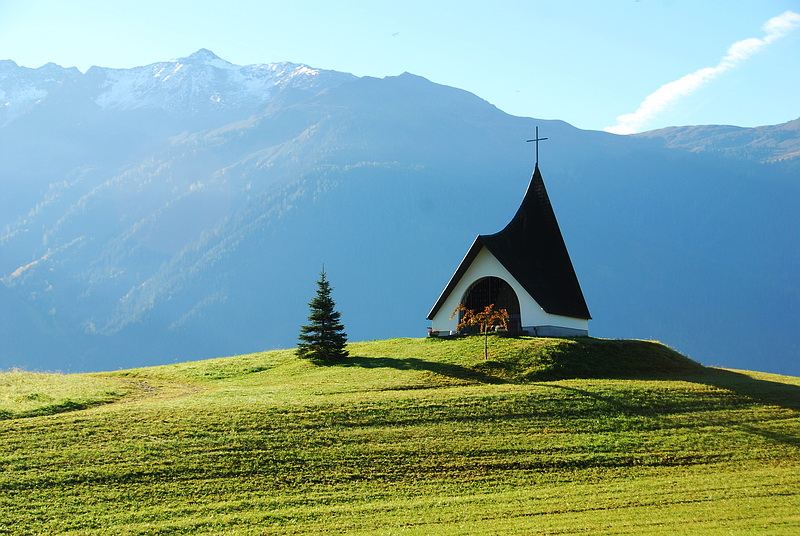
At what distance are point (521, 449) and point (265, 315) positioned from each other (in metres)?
152

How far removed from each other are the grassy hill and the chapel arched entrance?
22.0 feet

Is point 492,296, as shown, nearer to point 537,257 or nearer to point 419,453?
point 537,257

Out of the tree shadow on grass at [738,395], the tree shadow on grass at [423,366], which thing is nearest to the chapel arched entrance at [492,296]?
the tree shadow on grass at [423,366]

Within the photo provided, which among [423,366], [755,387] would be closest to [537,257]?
→ [423,366]

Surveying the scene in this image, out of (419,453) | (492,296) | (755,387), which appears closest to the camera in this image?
(419,453)

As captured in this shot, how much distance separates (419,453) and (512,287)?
16.7 m

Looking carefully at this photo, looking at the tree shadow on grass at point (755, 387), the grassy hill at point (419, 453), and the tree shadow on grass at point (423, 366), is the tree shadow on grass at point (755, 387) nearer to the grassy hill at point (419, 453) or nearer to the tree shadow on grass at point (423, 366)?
the grassy hill at point (419, 453)

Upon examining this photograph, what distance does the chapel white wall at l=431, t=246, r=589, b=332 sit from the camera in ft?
116

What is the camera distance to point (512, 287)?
118 ft

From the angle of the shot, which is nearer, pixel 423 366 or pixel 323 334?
pixel 423 366

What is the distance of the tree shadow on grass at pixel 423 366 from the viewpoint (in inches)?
1139

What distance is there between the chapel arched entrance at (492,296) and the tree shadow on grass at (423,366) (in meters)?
5.41

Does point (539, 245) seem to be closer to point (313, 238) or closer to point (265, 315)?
point (265, 315)

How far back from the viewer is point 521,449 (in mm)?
20750
